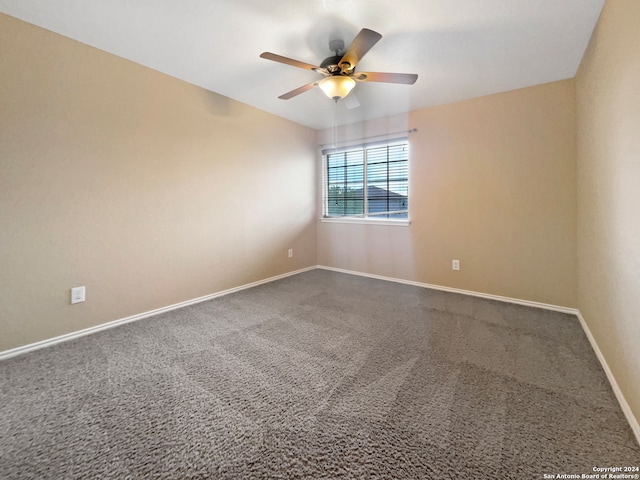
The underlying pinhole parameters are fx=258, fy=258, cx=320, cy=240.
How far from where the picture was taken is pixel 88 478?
955 mm

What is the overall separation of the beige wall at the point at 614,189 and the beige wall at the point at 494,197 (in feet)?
1.19

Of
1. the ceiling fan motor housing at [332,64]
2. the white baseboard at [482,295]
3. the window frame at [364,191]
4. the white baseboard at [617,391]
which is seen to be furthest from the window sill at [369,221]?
the ceiling fan motor housing at [332,64]

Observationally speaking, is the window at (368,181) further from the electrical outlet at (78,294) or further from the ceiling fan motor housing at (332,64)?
the electrical outlet at (78,294)

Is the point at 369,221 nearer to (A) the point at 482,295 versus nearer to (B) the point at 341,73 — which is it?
(A) the point at 482,295

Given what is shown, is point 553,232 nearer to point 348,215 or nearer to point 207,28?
point 348,215

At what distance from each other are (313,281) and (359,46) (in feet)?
8.92

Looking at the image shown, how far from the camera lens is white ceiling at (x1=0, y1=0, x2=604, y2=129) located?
1.65 metres

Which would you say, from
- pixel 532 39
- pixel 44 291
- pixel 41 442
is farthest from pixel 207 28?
pixel 41 442

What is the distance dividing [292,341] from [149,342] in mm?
1097

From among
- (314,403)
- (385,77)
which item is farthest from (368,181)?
(314,403)

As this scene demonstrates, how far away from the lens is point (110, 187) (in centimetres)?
221

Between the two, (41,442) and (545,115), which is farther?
(545,115)

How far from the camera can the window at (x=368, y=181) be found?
359 centimetres

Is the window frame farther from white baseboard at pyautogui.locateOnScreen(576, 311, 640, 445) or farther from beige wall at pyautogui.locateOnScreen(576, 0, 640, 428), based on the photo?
white baseboard at pyautogui.locateOnScreen(576, 311, 640, 445)
